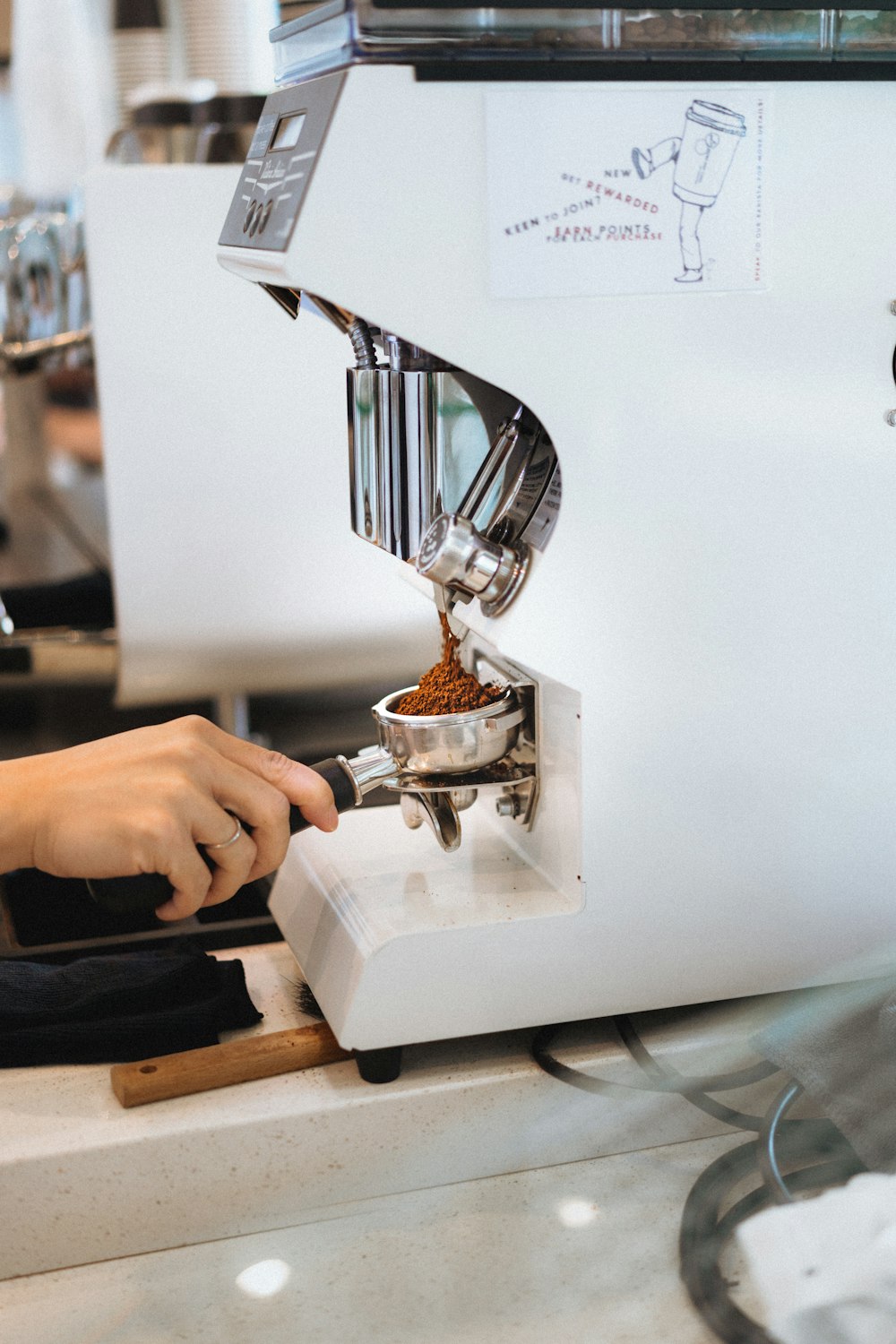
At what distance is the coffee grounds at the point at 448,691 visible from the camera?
0.68 m

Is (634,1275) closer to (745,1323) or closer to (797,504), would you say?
(745,1323)

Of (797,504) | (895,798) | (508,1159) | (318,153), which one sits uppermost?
(318,153)

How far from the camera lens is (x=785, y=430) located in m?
0.62

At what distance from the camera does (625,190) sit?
58 cm

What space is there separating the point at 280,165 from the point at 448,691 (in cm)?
26

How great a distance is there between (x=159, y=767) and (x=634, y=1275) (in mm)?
287

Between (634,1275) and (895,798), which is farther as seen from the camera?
(895,798)

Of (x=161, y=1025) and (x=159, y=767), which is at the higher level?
(x=159, y=767)

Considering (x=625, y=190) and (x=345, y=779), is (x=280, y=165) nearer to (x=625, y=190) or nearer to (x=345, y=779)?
(x=625, y=190)

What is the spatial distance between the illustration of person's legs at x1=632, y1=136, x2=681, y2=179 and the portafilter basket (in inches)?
9.8

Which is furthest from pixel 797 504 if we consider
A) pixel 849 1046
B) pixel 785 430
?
pixel 849 1046

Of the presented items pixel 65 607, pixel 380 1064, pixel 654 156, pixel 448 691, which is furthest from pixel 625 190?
pixel 65 607

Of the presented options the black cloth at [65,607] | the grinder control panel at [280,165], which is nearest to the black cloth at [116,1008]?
the grinder control panel at [280,165]

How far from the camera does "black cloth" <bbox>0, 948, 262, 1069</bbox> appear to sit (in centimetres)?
67
